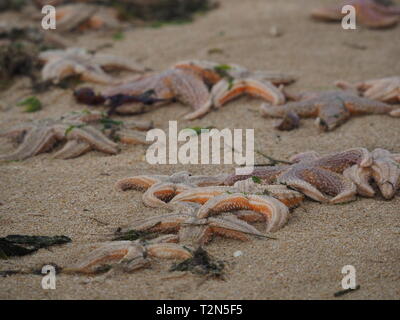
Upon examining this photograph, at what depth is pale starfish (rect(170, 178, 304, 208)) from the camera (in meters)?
4.73

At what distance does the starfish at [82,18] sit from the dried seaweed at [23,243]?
613 centimetres

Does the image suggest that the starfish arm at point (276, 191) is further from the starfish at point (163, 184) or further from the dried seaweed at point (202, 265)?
the dried seaweed at point (202, 265)

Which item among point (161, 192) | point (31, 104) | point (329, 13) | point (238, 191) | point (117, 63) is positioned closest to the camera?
point (238, 191)

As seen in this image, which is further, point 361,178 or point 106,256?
point 361,178

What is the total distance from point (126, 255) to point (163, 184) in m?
0.97

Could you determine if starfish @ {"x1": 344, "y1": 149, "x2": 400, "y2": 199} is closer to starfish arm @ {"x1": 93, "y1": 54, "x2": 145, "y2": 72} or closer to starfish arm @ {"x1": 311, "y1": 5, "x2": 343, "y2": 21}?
starfish arm @ {"x1": 93, "y1": 54, "x2": 145, "y2": 72}

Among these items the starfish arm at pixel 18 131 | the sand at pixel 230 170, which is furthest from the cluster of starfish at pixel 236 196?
the starfish arm at pixel 18 131

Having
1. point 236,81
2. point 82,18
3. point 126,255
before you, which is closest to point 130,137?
point 236,81

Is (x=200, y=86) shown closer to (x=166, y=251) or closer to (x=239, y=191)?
(x=239, y=191)

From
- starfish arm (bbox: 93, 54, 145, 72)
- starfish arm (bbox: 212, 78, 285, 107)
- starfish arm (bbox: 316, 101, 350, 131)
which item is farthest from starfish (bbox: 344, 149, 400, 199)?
starfish arm (bbox: 93, 54, 145, 72)

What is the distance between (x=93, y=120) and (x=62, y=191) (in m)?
1.31

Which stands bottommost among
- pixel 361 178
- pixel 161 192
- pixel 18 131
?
pixel 161 192

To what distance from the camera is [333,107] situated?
6492 millimetres
